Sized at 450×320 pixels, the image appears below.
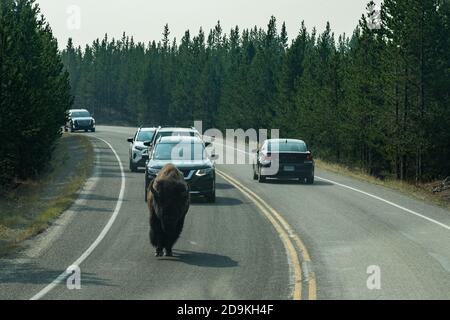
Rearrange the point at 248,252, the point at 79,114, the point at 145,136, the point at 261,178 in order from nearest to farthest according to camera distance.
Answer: the point at 248,252, the point at 261,178, the point at 145,136, the point at 79,114

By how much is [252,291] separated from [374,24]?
50.8 meters

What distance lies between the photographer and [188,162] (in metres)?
24.0

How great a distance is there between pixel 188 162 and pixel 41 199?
5992mm

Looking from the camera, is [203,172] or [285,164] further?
[285,164]

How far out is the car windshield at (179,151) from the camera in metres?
24.4

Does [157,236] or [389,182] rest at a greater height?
[157,236]

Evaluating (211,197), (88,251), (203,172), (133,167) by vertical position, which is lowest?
(88,251)

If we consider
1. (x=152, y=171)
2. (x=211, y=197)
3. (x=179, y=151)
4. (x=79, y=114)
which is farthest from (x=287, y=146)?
(x=79, y=114)

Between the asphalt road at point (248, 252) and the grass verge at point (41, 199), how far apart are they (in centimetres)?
57

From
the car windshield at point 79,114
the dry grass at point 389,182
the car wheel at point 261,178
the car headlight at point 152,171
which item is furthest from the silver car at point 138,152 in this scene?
the car windshield at point 79,114

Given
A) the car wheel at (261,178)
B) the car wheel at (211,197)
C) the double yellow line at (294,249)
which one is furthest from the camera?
the car wheel at (261,178)

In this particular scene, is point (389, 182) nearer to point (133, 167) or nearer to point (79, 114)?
point (133, 167)

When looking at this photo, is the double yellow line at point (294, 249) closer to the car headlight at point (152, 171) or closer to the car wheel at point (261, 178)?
the car headlight at point (152, 171)

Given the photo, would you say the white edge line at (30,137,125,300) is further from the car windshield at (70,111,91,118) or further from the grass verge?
the car windshield at (70,111,91,118)
